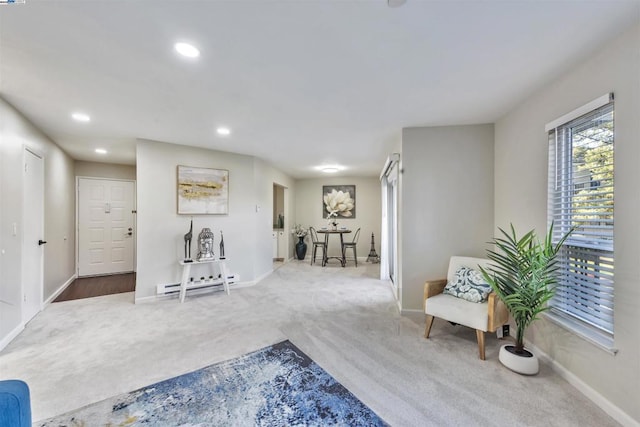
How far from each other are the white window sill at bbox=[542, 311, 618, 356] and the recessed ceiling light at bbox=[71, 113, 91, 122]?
4.96 meters

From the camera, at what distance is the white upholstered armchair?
237 cm

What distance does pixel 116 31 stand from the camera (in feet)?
5.32

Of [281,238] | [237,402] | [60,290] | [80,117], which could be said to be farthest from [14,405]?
[281,238]

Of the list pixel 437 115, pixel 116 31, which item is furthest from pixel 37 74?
pixel 437 115

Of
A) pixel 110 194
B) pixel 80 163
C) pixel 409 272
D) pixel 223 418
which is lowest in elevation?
pixel 223 418

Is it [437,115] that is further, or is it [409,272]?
[409,272]

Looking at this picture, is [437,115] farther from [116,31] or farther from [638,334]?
[116,31]

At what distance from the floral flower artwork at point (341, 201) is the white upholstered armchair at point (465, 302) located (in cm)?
459

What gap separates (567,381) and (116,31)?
3900 mm

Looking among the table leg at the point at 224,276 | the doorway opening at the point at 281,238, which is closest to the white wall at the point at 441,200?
the table leg at the point at 224,276

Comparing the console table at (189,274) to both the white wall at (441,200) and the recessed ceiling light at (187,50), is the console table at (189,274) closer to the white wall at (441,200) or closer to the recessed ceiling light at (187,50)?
the white wall at (441,200)

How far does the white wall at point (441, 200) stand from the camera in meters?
3.24

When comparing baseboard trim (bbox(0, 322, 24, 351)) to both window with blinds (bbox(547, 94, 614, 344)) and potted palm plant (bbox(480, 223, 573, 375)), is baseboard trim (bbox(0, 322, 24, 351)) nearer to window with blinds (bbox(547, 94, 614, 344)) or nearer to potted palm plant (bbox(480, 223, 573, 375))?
potted palm plant (bbox(480, 223, 573, 375))

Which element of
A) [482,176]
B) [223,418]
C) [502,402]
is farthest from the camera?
[482,176]
